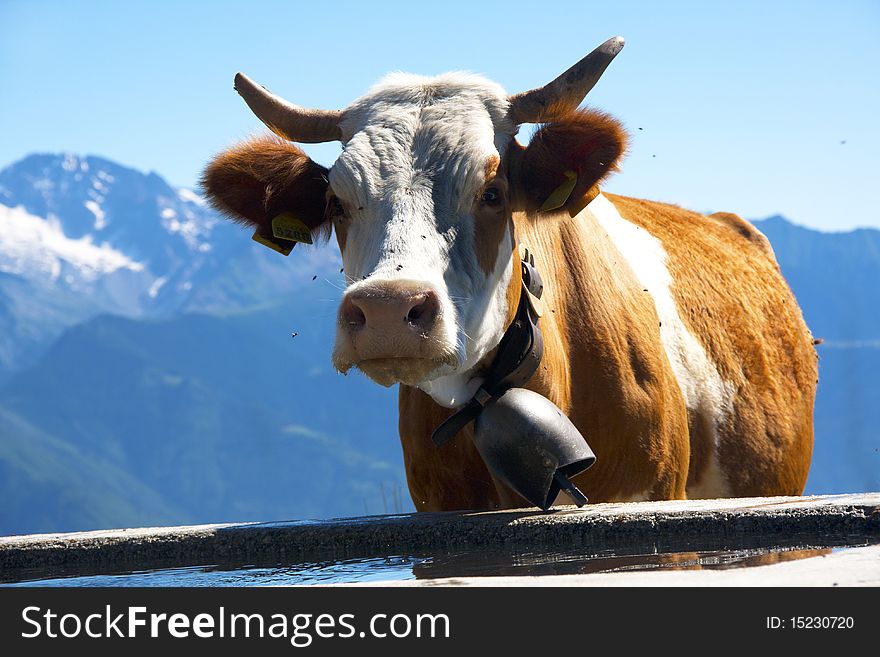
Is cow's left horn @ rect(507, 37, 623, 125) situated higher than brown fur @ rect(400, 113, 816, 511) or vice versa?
cow's left horn @ rect(507, 37, 623, 125)

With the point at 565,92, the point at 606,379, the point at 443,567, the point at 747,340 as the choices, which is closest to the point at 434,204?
the point at 565,92

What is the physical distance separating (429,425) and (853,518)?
88.2 inches

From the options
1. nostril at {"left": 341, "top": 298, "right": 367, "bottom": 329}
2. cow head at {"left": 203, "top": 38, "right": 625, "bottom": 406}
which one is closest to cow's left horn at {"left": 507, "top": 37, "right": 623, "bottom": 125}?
cow head at {"left": 203, "top": 38, "right": 625, "bottom": 406}

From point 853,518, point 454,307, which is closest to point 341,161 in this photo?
point 454,307

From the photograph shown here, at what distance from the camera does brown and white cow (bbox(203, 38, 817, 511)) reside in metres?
4.71

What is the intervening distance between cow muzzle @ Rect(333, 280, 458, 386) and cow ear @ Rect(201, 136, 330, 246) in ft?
4.53

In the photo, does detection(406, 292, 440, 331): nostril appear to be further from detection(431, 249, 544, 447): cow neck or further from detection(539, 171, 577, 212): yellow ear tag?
detection(539, 171, 577, 212): yellow ear tag

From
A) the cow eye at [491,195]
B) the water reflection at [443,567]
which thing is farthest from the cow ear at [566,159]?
the water reflection at [443,567]

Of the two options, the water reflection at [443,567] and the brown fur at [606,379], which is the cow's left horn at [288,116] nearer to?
the brown fur at [606,379]

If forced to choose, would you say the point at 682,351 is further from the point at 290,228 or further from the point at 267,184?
the point at 267,184

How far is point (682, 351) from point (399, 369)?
2.49 m

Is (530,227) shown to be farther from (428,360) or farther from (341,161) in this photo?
(428,360)

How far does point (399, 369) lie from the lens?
14.9 ft
